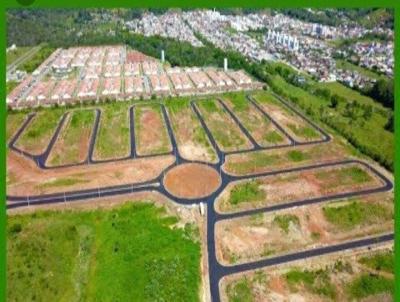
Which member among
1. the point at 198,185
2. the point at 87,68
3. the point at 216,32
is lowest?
the point at 198,185

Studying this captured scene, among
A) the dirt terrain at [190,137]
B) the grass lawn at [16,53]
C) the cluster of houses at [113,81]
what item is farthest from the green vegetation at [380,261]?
the grass lawn at [16,53]

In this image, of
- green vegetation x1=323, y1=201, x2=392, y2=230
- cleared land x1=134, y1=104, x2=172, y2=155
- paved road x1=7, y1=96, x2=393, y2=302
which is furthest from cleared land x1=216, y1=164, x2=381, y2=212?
cleared land x1=134, y1=104, x2=172, y2=155

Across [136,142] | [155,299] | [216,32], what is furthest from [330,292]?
[216,32]

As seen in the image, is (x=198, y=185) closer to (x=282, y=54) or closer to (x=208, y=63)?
(x=208, y=63)

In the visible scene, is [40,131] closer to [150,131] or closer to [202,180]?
[150,131]

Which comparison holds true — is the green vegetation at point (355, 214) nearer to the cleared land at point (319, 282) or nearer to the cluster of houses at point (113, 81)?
the cleared land at point (319, 282)

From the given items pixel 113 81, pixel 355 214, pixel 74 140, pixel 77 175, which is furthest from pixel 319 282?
pixel 113 81
